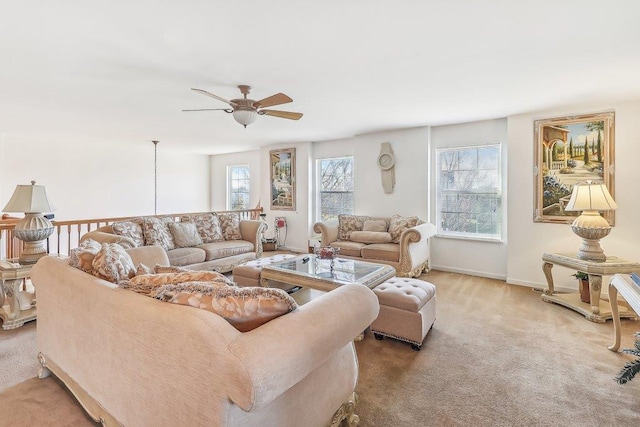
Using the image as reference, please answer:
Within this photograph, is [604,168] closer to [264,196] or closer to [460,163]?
[460,163]

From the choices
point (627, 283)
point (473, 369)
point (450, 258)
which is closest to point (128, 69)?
point (473, 369)

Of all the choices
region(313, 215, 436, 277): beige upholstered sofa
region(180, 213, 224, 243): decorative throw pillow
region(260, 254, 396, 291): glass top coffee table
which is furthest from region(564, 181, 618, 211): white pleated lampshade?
region(180, 213, 224, 243): decorative throw pillow

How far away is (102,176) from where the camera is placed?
6.63m

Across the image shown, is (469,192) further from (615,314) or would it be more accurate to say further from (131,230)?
(131,230)

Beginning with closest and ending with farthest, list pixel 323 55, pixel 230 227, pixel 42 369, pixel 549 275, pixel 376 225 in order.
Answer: pixel 42 369, pixel 323 55, pixel 549 275, pixel 376 225, pixel 230 227

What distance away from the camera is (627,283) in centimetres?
196

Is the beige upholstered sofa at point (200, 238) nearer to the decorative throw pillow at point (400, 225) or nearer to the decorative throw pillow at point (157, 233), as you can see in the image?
the decorative throw pillow at point (157, 233)

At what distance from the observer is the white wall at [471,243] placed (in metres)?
4.57

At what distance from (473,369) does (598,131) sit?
3.52m

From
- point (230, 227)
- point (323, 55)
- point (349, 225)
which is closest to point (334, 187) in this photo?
point (349, 225)

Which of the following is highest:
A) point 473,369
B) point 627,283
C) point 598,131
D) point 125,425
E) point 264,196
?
point 598,131

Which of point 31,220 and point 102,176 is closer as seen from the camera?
point 31,220

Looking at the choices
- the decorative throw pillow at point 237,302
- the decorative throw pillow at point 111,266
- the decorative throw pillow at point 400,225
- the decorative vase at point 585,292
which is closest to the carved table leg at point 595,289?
the decorative vase at point 585,292

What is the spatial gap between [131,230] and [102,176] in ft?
11.7
